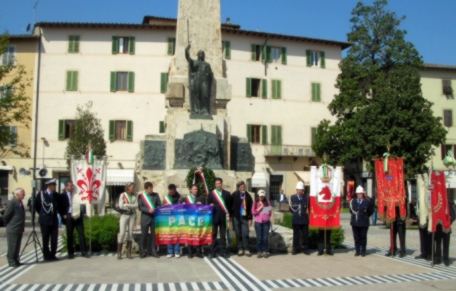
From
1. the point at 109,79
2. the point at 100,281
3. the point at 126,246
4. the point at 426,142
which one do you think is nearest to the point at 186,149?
the point at 126,246

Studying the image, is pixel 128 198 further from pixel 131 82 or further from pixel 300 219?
pixel 131 82

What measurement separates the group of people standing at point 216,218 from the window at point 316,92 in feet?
105

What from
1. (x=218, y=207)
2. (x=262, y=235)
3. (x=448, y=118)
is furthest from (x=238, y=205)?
(x=448, y=118)

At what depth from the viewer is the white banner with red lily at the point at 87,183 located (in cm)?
1146

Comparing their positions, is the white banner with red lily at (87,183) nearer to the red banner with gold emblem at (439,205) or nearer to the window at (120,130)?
the red banner with gold emblem at (439,205)

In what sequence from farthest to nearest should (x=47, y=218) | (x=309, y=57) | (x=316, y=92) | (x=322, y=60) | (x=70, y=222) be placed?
(x=322, y=60) → (x=309, y=57) → (x=316, y=92) → (x=70, y=222) → (x=47, y=218)

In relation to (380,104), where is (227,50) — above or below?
above

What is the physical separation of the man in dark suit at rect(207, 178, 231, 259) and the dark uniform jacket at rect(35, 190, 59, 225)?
10.5 feet

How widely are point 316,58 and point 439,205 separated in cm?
3346

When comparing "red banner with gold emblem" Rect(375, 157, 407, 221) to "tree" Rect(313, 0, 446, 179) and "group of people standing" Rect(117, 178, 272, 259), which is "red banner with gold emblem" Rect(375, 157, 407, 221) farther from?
"tree" Rect(313, 0, 446, 179)

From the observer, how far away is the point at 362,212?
11.7 meters

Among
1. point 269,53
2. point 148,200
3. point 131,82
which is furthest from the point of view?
point 269,53

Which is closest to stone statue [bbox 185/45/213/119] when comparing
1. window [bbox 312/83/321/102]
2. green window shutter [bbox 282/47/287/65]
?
green window shutter [bbox 282/47/287/65]

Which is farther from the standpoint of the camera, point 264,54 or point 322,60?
point 322,60
